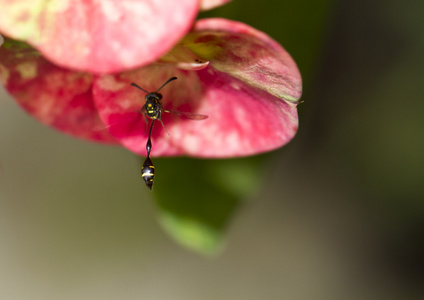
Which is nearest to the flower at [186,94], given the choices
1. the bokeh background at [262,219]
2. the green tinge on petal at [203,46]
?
the green tinge on petal at [203,46]

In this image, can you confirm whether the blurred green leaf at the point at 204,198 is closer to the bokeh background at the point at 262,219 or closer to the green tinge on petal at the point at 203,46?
the green tinge on petal at the point at 203,46

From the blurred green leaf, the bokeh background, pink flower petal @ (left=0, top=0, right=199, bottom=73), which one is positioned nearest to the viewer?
pink flower petal @ (left=0, top=0, right=199, bottom=73)

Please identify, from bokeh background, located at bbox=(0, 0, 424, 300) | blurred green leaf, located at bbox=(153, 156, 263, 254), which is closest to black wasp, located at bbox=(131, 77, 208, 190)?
blurred green leaf, located at bbox=(153, 156, 263, 254)

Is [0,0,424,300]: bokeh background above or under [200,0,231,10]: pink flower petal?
under

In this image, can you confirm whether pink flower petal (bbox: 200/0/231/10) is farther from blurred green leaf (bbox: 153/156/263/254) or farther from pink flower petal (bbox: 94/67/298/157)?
blurred green leaf (bbox: 153/156/263/254)

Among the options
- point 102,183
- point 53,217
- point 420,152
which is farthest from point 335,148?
point 53,217

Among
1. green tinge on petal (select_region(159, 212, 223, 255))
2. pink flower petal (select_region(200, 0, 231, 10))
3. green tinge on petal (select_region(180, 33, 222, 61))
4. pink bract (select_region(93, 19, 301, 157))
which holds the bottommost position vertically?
green tinge on petal (select_region(159, 212, 223, 255))

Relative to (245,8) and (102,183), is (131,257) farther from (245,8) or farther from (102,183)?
(245,8)
